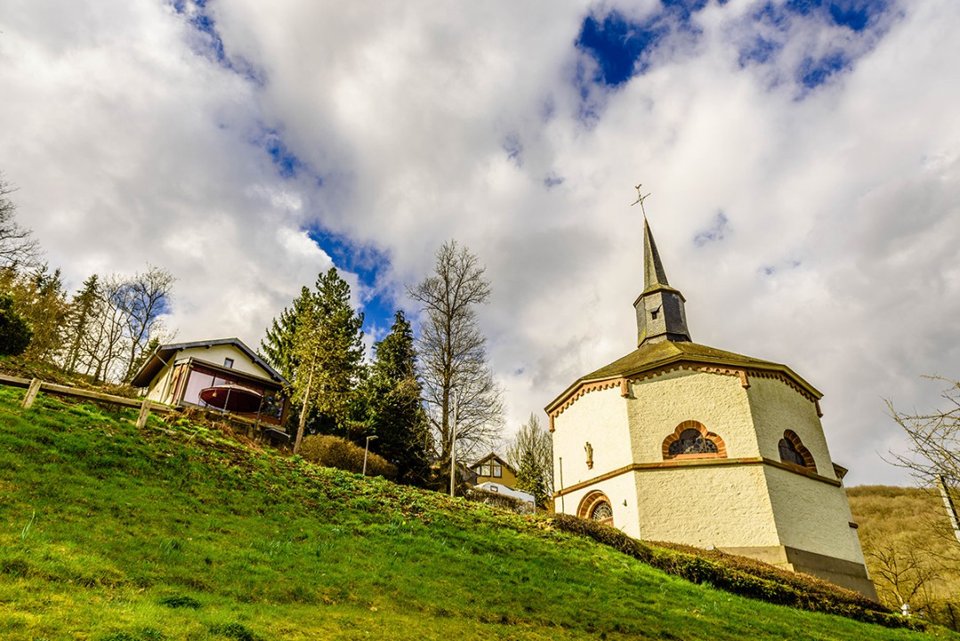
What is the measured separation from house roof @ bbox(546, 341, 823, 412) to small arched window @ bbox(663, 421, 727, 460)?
8.22 feet

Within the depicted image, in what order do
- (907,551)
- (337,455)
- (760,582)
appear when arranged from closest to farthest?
(760,582)
(337,455)
(907,551)

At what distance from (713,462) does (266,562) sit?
1585 cm

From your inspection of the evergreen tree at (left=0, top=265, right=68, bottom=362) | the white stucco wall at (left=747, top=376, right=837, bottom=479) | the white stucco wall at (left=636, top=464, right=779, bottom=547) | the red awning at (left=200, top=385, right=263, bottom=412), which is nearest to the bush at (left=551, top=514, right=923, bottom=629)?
the white stucco wall at (left=636, top=464, right=779, bottom=547)

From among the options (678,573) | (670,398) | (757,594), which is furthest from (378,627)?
(670,398)

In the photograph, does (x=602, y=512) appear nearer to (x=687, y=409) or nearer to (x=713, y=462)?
(x=713, y=462)

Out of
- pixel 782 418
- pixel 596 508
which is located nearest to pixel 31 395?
pixel 596 508

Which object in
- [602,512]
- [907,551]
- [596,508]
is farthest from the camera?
[907,551]

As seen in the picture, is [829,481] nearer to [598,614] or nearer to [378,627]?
[598,614]

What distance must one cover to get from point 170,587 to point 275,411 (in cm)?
2580

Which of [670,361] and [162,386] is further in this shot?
[162,386]

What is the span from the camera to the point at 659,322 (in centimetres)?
2708

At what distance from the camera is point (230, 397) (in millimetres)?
27859

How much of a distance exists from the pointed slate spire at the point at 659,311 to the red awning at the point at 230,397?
2028 centimetres

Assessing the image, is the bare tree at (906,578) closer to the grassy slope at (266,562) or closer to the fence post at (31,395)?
the grassy slope at (266,562)
